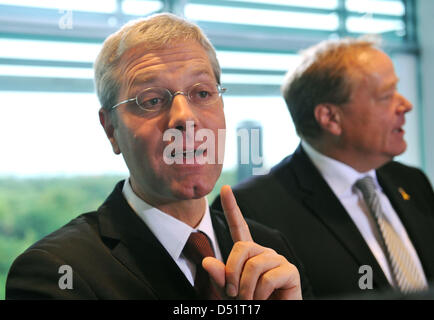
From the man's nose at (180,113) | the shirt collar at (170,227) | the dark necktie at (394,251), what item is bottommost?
the dark necktie at (394,251)

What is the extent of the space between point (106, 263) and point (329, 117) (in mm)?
882

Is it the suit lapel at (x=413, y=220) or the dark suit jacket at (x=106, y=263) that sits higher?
the dark suit jacket at (x=106, y=263)

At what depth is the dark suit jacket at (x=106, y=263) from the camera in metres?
0.84

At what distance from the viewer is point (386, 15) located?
1.82 meters

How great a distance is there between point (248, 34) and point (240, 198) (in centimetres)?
67

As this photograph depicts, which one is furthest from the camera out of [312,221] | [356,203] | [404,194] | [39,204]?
[404,194]

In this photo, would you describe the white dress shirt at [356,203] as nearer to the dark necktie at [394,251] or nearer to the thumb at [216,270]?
the dark necktie at [394,251]

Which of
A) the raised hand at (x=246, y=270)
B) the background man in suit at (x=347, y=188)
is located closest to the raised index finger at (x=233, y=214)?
the raised hand at (x=246, y=270)

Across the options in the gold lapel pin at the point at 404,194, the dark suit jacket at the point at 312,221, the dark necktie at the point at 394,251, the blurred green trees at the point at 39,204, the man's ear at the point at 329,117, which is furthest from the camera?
the gold lapel pin at the point at 404,194

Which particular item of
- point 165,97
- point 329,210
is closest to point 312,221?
point 329,210

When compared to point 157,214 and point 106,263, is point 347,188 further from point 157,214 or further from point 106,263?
point 106,263

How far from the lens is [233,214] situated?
79cm

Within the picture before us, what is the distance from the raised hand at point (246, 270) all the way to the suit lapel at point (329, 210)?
1.44ft
